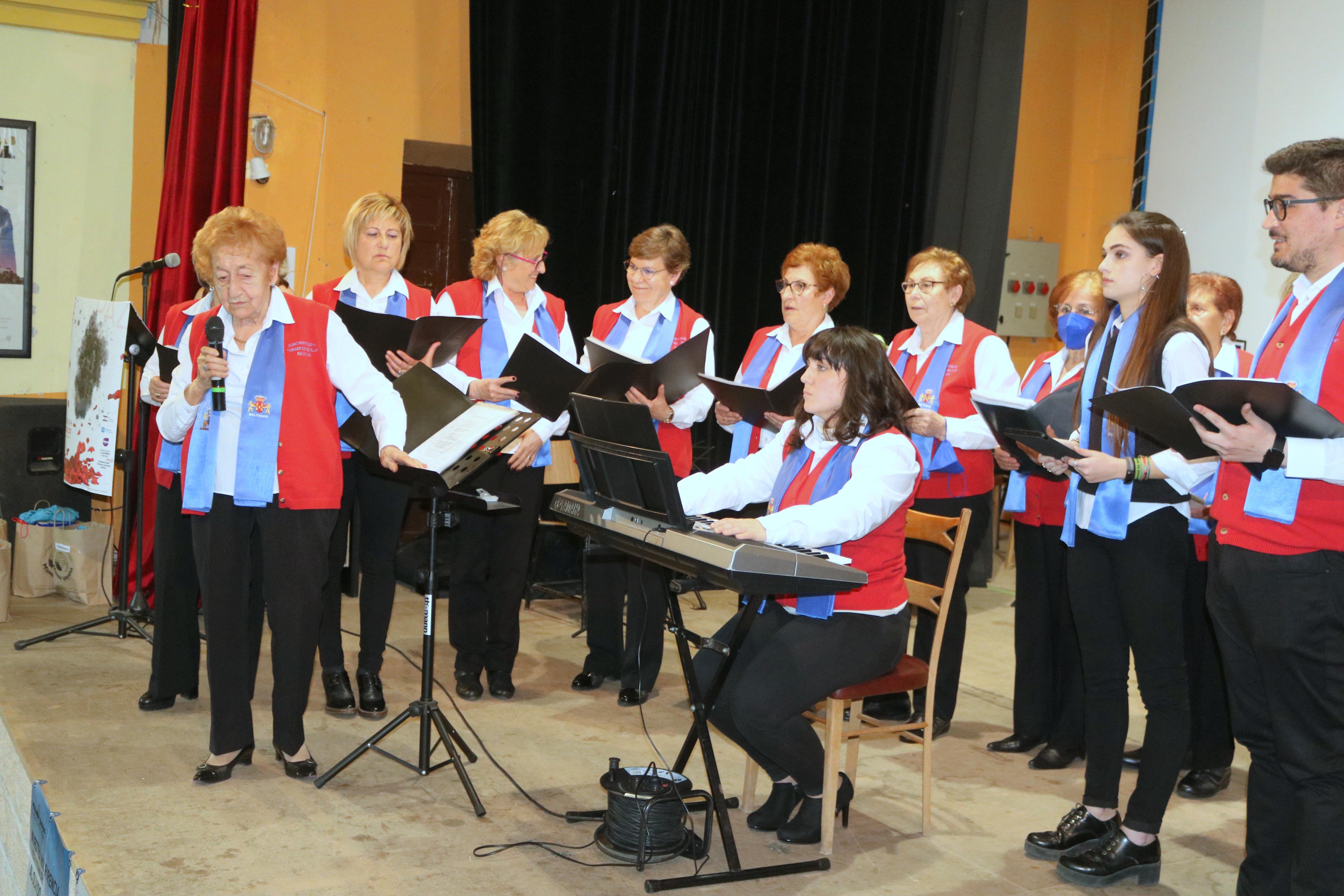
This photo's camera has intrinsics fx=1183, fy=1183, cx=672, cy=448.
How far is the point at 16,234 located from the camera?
5.35 meters

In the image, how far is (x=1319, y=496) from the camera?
7.22 feet

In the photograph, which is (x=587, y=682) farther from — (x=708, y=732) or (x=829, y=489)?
(x=829, y=489)

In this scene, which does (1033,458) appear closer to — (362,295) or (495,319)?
(495,319)

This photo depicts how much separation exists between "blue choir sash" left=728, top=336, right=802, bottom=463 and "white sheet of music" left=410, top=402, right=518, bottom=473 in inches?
46.6

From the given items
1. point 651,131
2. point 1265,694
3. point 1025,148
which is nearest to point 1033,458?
A: point 1265,694

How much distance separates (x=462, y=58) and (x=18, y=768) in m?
3.89

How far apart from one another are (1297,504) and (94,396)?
4.34m

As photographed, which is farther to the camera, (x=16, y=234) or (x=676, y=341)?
(x=16, y=234)

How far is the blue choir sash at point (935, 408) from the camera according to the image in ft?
12.4

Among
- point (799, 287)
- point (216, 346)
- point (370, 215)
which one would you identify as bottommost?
point (216, 346)

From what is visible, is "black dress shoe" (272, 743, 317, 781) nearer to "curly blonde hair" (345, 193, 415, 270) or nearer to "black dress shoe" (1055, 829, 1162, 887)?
"curly blonde hair" (345, 193, 415, 270)

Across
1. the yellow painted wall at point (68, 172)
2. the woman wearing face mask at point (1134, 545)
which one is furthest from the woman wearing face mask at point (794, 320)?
the yellow painted wall at point (68, 172)

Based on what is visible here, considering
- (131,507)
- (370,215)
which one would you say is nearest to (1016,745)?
(370,215)

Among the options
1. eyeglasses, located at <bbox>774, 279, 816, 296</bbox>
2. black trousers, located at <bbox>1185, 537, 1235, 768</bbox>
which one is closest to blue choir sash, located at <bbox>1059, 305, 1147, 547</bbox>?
black trousers, located at <bbox>1185, 537, 1235, 768</bbox>
